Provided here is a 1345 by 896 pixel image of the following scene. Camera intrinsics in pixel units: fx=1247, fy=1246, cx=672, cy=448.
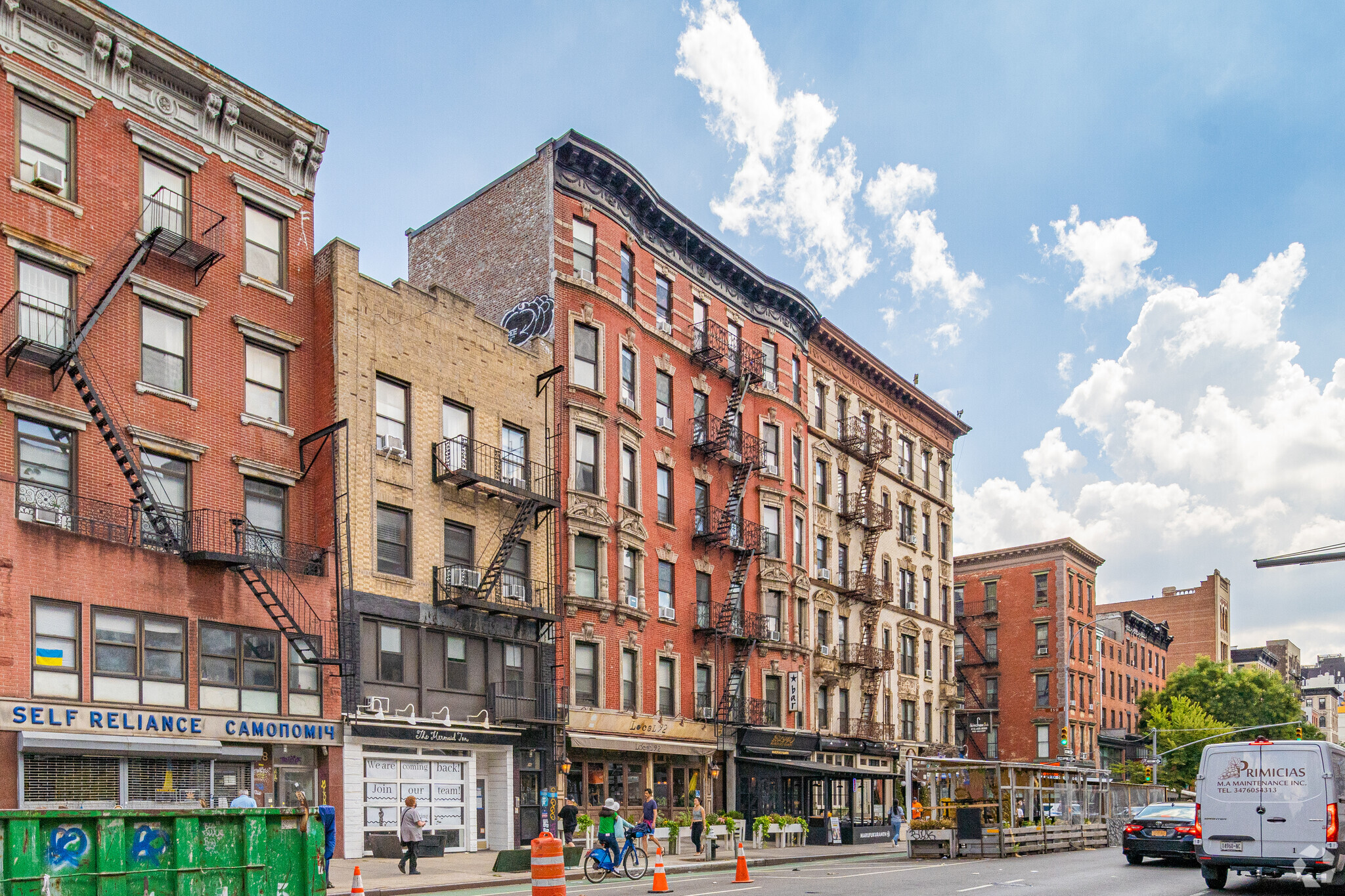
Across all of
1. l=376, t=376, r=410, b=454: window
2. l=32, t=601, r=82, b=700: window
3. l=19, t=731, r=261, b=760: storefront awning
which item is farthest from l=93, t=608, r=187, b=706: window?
l=376, t=376, r=410, b=454: window

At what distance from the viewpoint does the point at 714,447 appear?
43.8 meters

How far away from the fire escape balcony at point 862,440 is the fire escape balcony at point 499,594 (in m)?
21.4

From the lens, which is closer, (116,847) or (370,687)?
(116,847)

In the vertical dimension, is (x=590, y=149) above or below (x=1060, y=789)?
above

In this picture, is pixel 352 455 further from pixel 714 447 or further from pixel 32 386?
pixel 714 447

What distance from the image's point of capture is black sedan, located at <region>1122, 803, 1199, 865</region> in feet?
94.5

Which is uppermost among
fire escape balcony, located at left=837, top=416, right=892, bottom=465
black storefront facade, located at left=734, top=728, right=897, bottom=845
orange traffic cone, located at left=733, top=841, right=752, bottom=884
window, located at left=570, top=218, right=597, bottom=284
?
window, located at left=570, top=218, right=597, bottom=284

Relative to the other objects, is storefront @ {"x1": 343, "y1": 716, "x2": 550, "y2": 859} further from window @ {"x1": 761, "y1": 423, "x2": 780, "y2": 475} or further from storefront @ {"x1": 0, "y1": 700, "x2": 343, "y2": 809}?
window @ {"x1": 761, "y1": 423, "x2": 780, "y2": 475}

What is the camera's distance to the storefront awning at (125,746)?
22547 mm

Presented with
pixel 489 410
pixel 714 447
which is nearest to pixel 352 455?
pixel 489 410

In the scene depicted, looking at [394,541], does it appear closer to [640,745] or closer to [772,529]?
[640,745]

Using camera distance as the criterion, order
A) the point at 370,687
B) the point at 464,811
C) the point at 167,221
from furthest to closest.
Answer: the point at 464,811 → the point at 370,687 → the point at 167,221

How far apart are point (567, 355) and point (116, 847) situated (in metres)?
25.7

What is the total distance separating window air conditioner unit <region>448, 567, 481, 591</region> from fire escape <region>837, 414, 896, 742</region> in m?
23.3
